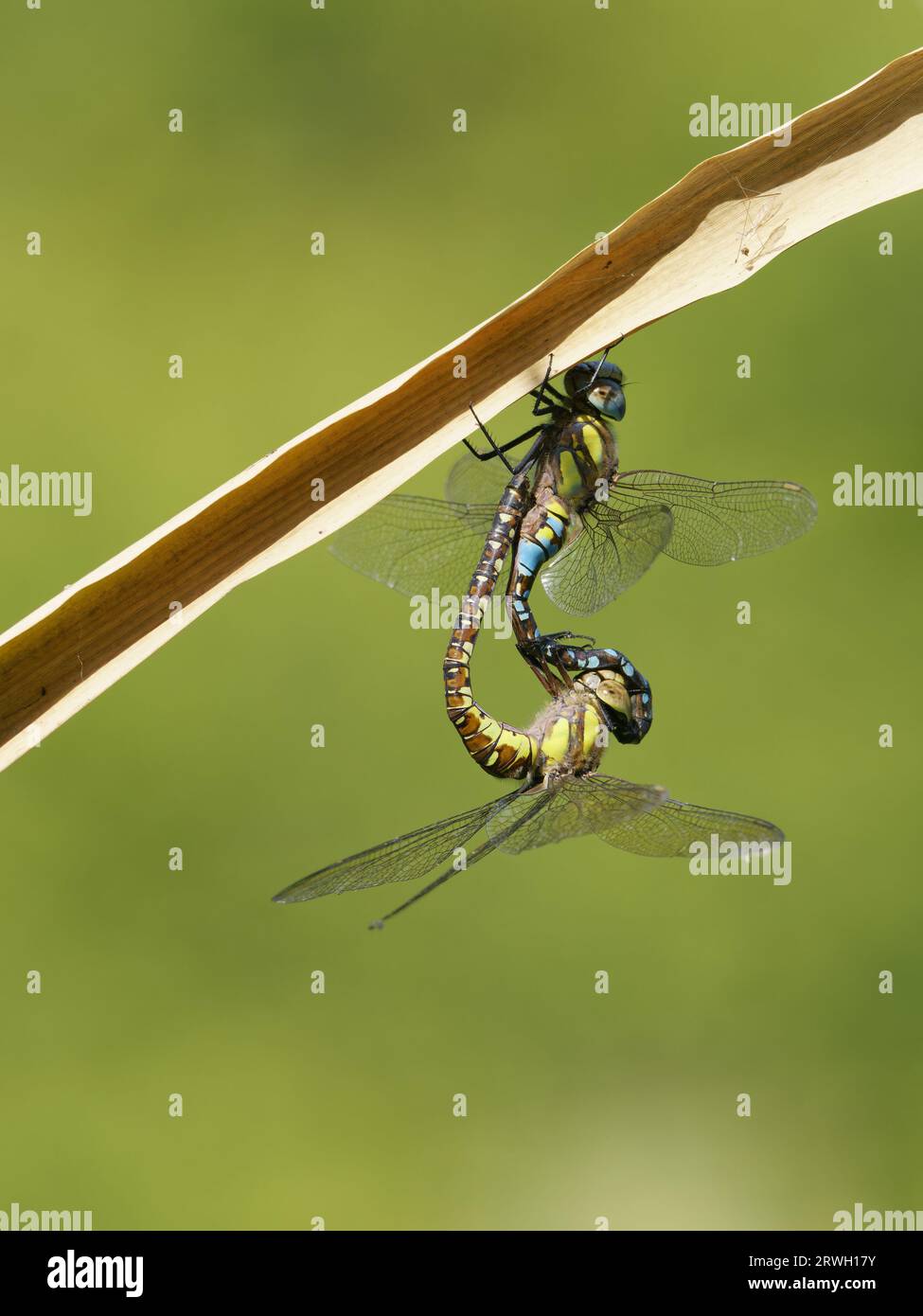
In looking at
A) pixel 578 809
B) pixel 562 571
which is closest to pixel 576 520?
pixel 562 571

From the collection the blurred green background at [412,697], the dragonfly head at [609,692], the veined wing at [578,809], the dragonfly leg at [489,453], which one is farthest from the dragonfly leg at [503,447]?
the blurred green background at [412,697]

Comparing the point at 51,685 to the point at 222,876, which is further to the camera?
the point at 222,876

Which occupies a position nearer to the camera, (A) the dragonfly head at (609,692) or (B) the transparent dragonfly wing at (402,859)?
(B) the transparent dragonfly wing at (402,859)

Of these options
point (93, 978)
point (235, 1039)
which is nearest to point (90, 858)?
point (93, 978)

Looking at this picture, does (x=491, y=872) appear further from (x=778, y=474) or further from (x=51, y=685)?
(x=51, y=685)

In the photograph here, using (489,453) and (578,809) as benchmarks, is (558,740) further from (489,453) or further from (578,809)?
(489,453)

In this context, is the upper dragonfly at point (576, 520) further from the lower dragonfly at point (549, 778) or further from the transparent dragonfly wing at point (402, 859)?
the transparent dragonfly wing at point (402, 859)
